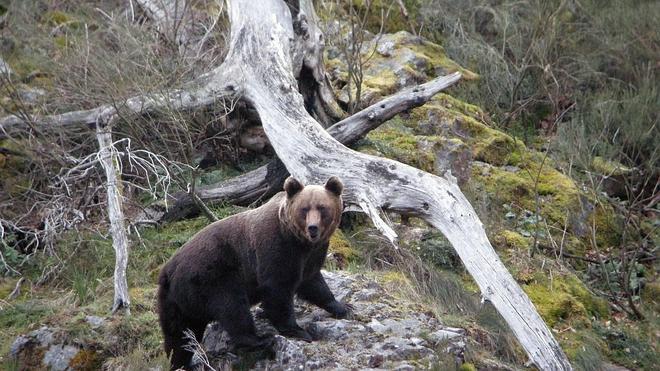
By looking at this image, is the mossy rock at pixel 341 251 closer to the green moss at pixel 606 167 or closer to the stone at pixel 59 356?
the stone at pixel 59 356

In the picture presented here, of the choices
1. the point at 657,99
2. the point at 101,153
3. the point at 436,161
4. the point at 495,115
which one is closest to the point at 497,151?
the point at 436,161

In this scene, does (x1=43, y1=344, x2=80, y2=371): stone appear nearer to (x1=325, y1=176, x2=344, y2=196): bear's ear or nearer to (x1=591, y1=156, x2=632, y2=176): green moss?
(x1=325, y1=176, x2=344, y2=196): bear's ear

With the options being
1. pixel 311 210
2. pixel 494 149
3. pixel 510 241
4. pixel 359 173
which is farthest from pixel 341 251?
pixel 494 149

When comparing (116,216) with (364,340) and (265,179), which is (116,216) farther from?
(364,340)

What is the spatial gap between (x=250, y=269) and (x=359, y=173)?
1.87 metres

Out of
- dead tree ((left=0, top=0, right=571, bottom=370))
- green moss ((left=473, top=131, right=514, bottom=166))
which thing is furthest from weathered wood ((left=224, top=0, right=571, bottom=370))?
green moss ((left=473, top=131, right=514, bottom=166))

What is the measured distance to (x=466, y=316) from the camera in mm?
8578

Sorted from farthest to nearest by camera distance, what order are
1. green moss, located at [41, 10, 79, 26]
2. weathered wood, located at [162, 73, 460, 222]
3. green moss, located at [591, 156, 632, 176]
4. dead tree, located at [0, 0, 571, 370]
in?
green moss, located at [41, 10, 79, 26]
green moss, located at [591, 156, 632, 176]
weathered wood, located at [162, 73, 460, 222]
dead tree, located at [0, 0, 571, 370]

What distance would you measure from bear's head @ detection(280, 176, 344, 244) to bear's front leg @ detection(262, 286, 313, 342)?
0.45 meters

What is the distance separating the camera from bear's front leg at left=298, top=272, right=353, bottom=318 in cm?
686

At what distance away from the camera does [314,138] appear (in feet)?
28.5

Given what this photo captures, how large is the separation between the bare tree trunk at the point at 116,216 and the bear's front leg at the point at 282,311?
74.3 inches

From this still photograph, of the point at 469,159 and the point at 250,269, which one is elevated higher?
the point at 250,269

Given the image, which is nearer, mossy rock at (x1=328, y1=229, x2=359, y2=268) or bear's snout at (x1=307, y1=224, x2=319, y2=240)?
bear's snout at (x1=307, y1=224, x2=319, y2=240)
